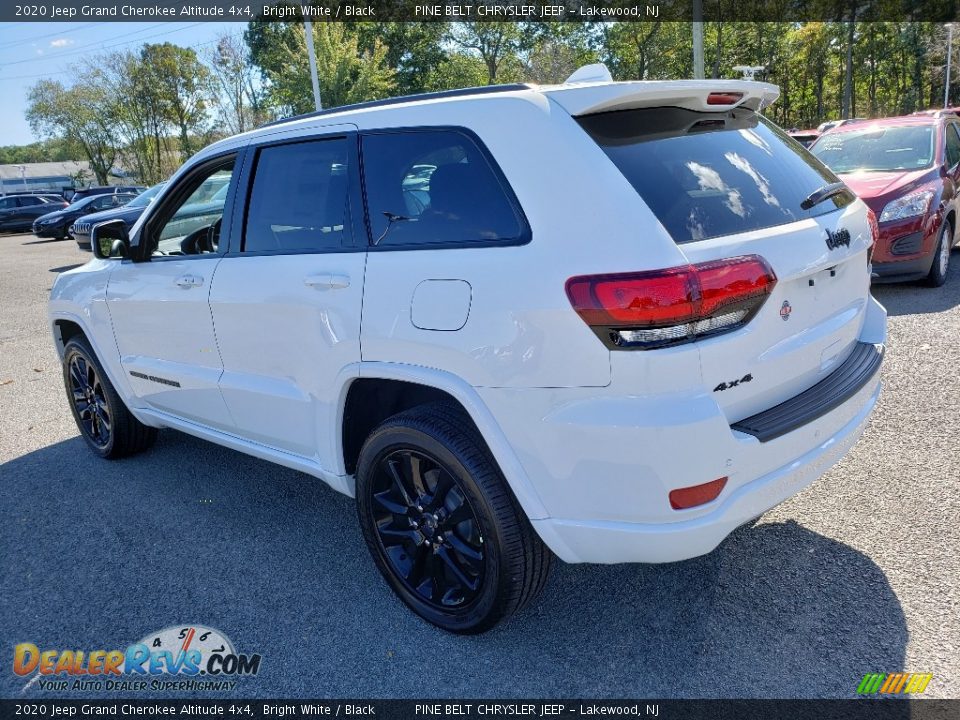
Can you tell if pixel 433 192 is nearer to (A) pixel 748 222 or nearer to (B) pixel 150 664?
Result: (A) pixel 748 222

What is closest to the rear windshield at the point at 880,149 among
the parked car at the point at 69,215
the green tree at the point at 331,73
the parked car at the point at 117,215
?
the parked car at the point at 117,215

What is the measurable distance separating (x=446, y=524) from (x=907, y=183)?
669cm

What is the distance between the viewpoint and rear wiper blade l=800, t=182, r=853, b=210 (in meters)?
2.74

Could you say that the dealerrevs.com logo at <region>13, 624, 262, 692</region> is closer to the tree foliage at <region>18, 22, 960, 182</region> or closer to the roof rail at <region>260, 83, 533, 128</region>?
the roof rail at <region>260, 83, 533, 128</region>

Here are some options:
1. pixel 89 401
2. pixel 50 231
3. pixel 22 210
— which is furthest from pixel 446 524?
pixel 22 210

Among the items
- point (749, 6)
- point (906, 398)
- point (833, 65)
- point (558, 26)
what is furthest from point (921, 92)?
point (906, 398)

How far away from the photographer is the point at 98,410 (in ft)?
15.9

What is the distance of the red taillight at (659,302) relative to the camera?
7.09 feet

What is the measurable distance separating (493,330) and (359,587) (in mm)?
1450

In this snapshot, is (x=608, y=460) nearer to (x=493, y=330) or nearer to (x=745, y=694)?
(x=493, y=330)

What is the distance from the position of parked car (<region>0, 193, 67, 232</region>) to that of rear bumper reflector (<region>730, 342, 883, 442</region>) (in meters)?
33.5

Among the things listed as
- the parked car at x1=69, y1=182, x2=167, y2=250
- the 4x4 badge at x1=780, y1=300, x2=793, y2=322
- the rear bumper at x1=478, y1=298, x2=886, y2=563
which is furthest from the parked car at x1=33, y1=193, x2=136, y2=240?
the 4x4 badge at x1=780, y1=300, x2=793, y2=322

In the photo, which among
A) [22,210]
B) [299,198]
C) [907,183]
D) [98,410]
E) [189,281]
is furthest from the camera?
[22,210]

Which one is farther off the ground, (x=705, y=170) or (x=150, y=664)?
(x=705, y=170)
